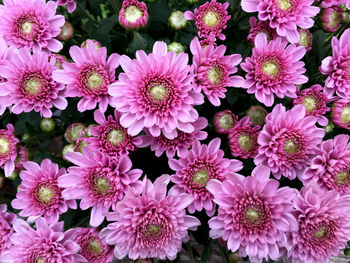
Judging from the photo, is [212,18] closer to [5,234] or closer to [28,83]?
[28,83]

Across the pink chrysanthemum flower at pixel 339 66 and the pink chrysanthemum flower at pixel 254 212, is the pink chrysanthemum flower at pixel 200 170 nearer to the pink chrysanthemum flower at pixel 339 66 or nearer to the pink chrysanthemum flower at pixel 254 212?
the pink chrysanthemum flower at pixel 254 212

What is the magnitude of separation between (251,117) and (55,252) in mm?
773

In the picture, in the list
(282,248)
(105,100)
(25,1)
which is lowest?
(282,248)

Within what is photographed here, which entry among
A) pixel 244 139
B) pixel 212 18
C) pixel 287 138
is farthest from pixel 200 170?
pixel 212 18

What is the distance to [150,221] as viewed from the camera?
98 centimetres

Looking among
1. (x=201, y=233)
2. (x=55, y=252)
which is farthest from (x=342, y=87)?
(x=55, y=252)

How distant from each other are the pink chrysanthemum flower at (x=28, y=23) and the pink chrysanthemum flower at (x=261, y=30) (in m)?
0.66

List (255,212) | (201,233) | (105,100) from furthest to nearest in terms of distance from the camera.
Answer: (201,233)
(105,100)
(255,212)

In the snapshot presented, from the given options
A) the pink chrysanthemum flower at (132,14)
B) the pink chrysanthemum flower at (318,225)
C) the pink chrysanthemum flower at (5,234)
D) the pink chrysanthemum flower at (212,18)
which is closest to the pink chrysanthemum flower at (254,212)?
the pink chrysanthemum flower at (318,225)

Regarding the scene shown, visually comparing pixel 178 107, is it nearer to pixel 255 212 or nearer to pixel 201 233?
pixel 255 212

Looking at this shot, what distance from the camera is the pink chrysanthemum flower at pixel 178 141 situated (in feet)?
3.43

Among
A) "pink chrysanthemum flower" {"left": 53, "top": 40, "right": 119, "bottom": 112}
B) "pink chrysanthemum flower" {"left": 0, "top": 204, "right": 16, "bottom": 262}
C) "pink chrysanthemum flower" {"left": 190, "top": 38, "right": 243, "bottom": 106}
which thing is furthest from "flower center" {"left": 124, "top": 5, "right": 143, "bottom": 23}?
"pink chrysanthemum flower" {"left": 0, "top": 204, "right": 16, "bottom": 262}

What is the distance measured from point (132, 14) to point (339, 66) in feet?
2.37

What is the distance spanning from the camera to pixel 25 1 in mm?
1153
